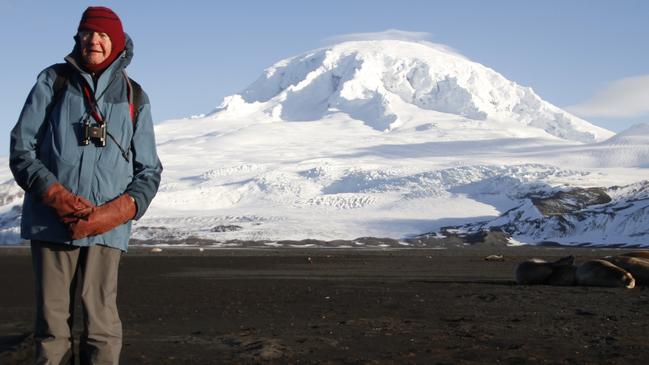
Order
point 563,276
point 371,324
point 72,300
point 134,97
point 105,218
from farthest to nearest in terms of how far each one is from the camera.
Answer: point 563,276 → point 371,324 → point 134,97 → point 72,300 → point 105,218

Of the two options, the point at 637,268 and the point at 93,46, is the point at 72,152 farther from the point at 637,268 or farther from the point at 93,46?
the point at 637,268

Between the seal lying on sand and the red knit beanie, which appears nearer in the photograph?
the red knit beanie

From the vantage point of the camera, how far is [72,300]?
535 centimetres

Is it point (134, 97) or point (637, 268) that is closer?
point (134, 97)

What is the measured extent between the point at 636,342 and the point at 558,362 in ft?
5.60

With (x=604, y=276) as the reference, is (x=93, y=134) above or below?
above

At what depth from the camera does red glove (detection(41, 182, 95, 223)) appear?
16.1 feet

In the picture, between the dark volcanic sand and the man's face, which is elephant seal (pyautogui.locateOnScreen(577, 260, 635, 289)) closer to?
the dark volcanic sand

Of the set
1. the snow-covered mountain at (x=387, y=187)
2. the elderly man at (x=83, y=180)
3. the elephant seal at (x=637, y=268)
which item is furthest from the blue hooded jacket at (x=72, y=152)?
the snow-covered mountain at (x=387, y=187)

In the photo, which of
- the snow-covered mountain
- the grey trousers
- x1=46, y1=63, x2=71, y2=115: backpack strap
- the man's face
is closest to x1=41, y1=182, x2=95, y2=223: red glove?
the grey trousers

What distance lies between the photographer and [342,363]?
8648 mm

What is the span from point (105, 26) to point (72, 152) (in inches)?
30.0

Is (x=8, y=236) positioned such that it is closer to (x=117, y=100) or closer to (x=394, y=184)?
(x=394, y=184)

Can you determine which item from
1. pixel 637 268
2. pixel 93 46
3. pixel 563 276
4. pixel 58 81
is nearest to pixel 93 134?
pixel 58 81
